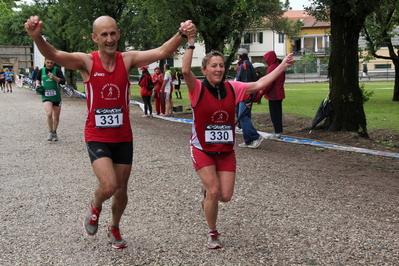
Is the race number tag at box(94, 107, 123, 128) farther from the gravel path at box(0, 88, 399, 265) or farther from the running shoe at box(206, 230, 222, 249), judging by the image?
the running shoe at box(206, 230, 222, 249)

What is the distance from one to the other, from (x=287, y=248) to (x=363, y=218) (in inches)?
59.9

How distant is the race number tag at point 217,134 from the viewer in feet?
16.0

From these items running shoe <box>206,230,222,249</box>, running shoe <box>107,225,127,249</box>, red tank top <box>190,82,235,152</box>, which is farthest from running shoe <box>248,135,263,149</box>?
running shoe <box>107,225,127,249</box>

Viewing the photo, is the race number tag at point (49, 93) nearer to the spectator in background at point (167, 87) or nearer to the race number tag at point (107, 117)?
the spectator in background at point (167, 87)

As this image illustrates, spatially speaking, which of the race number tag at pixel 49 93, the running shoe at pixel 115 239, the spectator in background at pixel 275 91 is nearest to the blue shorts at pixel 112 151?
the running shoe at pixel 115 239

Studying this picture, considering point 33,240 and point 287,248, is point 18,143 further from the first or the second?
point 287,248

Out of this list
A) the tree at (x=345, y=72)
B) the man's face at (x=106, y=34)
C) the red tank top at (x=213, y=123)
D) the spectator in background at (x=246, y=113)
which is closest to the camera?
the man's face at (x=106, y=34)

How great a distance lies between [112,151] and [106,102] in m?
0.46

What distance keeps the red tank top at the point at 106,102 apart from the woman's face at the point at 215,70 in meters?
0.80

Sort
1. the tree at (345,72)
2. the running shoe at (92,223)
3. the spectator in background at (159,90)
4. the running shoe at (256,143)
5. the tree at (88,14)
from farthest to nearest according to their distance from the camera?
the tree at (88,14) → the spectator in background at (159,90) → the tree at (345,72) → the running shoe at (256,143) → the running shoe at (92,223)

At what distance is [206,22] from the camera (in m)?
17.5

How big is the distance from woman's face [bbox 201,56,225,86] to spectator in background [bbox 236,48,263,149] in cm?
580

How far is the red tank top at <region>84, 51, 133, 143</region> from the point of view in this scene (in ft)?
15.1

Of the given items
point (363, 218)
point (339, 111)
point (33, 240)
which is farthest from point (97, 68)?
point (339, 111)
